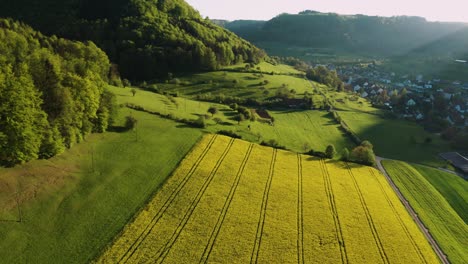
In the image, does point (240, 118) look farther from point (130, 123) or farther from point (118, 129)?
point (118, 129)

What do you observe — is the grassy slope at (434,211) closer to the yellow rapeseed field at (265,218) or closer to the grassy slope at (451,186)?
the grassy slope at (451,186)

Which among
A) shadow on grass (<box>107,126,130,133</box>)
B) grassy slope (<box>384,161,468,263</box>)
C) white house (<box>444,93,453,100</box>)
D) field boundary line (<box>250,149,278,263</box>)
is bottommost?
grassy slope (<box>384,161,468,263</box>)

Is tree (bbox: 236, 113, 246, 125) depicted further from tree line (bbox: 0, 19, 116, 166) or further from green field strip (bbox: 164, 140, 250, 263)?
tree line (bbox: 0, 19, 116, 166)

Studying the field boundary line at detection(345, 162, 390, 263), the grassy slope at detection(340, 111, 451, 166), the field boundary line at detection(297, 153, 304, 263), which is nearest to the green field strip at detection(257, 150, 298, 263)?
the field boundary line at detection(297, 153, 304, 263)

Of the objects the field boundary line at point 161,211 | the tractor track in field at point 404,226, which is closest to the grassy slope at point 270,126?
the field boundary line at point 161,211

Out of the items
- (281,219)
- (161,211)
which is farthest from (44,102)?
(281,219)
